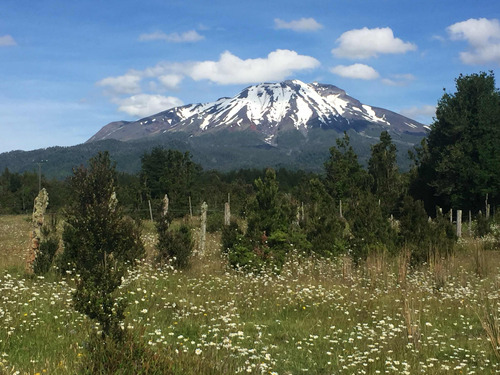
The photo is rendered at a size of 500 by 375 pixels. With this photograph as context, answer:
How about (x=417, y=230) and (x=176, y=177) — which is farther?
(x=176, y=177)

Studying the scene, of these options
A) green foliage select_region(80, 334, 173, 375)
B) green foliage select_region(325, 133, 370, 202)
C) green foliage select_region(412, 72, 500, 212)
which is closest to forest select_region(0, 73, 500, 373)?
green foliage select_region(80, 334, 173, 375)

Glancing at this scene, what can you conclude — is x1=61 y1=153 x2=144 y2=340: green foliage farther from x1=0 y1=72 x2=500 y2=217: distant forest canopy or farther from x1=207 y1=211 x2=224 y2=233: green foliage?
x1=0 y1=72 x2=500 y2=217: distant forest canopy

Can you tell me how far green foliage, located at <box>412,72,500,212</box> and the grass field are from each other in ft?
115

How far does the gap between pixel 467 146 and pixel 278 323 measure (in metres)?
44.2

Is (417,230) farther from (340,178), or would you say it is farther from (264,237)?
(340,178)

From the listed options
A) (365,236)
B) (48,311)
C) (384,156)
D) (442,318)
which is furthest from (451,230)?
(384,156)

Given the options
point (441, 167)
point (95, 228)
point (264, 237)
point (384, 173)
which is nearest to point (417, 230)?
point (264, 237)

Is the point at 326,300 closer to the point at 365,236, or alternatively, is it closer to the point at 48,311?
the point at 48,311

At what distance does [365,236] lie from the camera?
1702 centimetres

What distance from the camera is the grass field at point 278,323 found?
20.6 ft

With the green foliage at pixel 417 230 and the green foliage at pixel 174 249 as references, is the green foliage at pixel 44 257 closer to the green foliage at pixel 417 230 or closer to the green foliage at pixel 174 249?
the green foliage at pixel 174 249

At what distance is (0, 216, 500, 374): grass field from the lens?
627cm

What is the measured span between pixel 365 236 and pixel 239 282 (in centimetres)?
702

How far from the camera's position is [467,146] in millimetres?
46312
